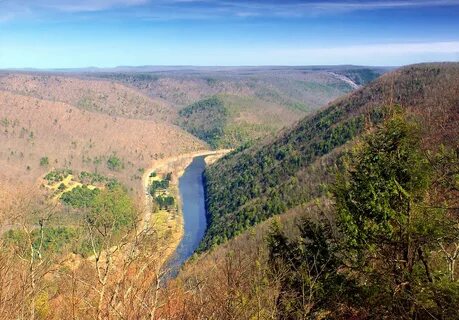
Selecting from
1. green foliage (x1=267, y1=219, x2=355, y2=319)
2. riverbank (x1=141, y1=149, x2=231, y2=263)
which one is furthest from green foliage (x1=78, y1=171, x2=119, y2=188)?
green foliage (x1=267, y1=219, x2=355, y2=319)

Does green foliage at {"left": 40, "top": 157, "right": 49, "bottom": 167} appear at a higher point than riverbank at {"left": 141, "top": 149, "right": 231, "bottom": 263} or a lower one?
higher

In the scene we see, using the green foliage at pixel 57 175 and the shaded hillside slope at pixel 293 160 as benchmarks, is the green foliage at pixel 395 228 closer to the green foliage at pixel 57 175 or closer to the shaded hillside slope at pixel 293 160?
the shaded hillside slope at pixel 293 160

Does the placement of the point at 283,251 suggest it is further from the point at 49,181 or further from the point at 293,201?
the point at 49,181

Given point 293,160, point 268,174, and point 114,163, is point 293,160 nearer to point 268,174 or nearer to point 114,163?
point 268,174

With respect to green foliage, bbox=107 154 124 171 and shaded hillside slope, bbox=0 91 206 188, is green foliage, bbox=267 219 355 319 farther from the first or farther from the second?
green foliage, bbox=107 154 124 171

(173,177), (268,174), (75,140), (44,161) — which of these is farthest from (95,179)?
(268,174)

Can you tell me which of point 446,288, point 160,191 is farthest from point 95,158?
point 446,288

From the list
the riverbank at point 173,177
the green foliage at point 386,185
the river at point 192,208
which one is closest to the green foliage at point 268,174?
the river at point 192,208
